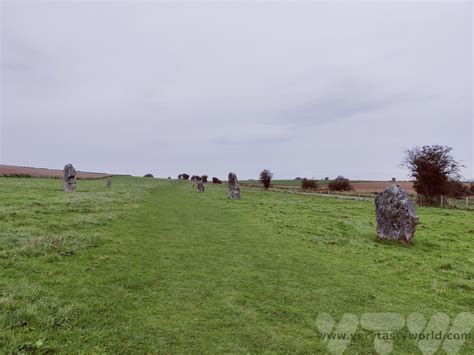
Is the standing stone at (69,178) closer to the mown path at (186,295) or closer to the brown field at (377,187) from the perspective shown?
the mown path at (186,295)

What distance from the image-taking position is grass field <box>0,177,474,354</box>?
6.57m

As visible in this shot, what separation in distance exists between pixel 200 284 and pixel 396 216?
44.2 ft

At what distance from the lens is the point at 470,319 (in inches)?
327

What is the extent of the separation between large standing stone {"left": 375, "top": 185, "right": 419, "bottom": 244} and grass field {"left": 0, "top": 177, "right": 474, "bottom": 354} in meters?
0.78

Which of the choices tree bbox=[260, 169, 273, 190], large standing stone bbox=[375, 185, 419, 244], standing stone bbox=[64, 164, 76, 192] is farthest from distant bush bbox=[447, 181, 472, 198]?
standing stone bbox=[64, 164, 76, 192]

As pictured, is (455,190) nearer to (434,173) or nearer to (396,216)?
(434,173)

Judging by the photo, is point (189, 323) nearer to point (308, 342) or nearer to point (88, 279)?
point (308, 342)

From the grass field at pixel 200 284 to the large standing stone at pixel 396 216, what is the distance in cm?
78

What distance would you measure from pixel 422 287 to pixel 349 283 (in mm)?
2576

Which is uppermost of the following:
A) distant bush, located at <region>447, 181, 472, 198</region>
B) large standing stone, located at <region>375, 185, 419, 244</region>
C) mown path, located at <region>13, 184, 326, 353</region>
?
distant bush, located at <region>447, 181, 472, 198</region>

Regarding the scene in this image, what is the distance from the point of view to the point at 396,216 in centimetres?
1830

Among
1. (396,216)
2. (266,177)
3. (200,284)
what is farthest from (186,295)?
(266,177)

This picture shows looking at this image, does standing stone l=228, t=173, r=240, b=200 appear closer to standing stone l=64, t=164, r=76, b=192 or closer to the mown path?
standing stone l=64, t=164, r=76, b=192

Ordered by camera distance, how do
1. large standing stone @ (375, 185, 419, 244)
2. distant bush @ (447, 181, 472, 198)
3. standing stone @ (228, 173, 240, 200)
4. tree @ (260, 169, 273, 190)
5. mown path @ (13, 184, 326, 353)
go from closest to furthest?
mown path @ (13, 184, 326, 353) → large standing stone @ (375, 185, 419, 244) → standing stone @ (228, 173, 240, 200) → distant bush @ (447, 181, 472, 198) → tree @ (260, 169, 273, 190)
